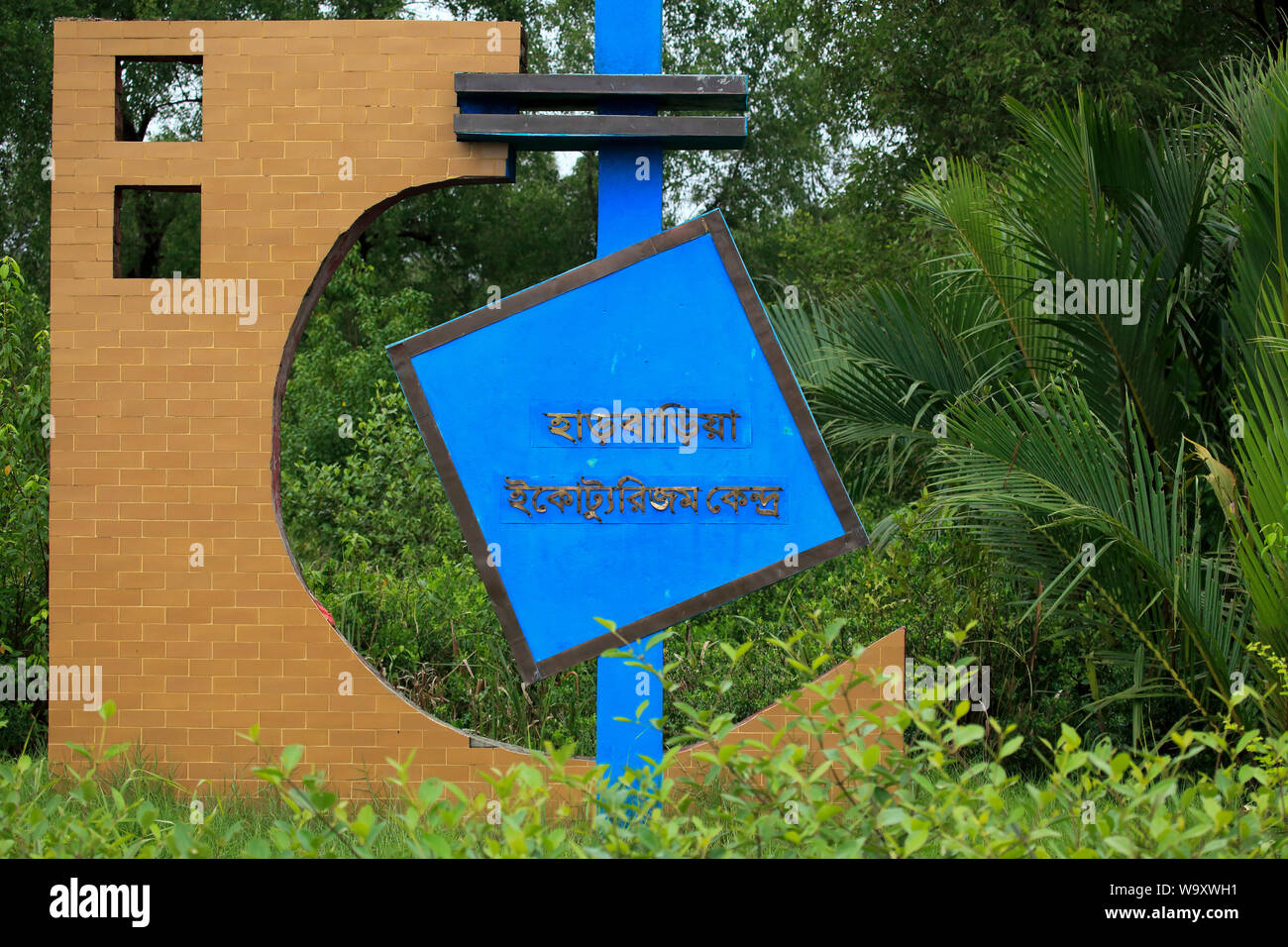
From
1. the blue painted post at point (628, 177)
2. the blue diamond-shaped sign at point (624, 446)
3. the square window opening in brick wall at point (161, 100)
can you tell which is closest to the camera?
the blue diamond-shaped sign at point (624, 446)

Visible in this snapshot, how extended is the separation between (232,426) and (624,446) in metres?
1.74

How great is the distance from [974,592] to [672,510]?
7.01 ft

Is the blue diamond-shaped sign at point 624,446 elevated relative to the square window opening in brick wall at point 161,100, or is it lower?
lower

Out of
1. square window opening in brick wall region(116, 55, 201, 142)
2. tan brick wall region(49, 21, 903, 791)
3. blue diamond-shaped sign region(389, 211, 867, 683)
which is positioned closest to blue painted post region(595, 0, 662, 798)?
blue diamond-shaped sign region(389, 211, 867, 683)

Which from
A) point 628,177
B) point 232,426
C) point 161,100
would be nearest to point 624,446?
point 628,177

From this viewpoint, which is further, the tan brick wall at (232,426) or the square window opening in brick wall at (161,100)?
the square window opening in brick wall at (161,100)

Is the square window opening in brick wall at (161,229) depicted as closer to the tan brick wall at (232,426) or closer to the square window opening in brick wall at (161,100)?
the square window opening in brick wall at (161,100)

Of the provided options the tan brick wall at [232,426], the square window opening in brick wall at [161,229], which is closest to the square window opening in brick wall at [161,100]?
the square window opening in brick wall at [161,229]

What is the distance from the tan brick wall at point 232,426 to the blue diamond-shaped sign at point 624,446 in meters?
0.75

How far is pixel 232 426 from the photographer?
200 inches

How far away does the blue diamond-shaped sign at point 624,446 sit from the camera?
4.80 metres

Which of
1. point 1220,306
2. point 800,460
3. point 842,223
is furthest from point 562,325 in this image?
point 842,223

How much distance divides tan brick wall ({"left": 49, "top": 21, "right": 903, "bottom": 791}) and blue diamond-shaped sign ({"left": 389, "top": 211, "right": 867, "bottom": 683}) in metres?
0.75

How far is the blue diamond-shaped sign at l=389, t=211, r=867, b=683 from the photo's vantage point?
15.7ft
